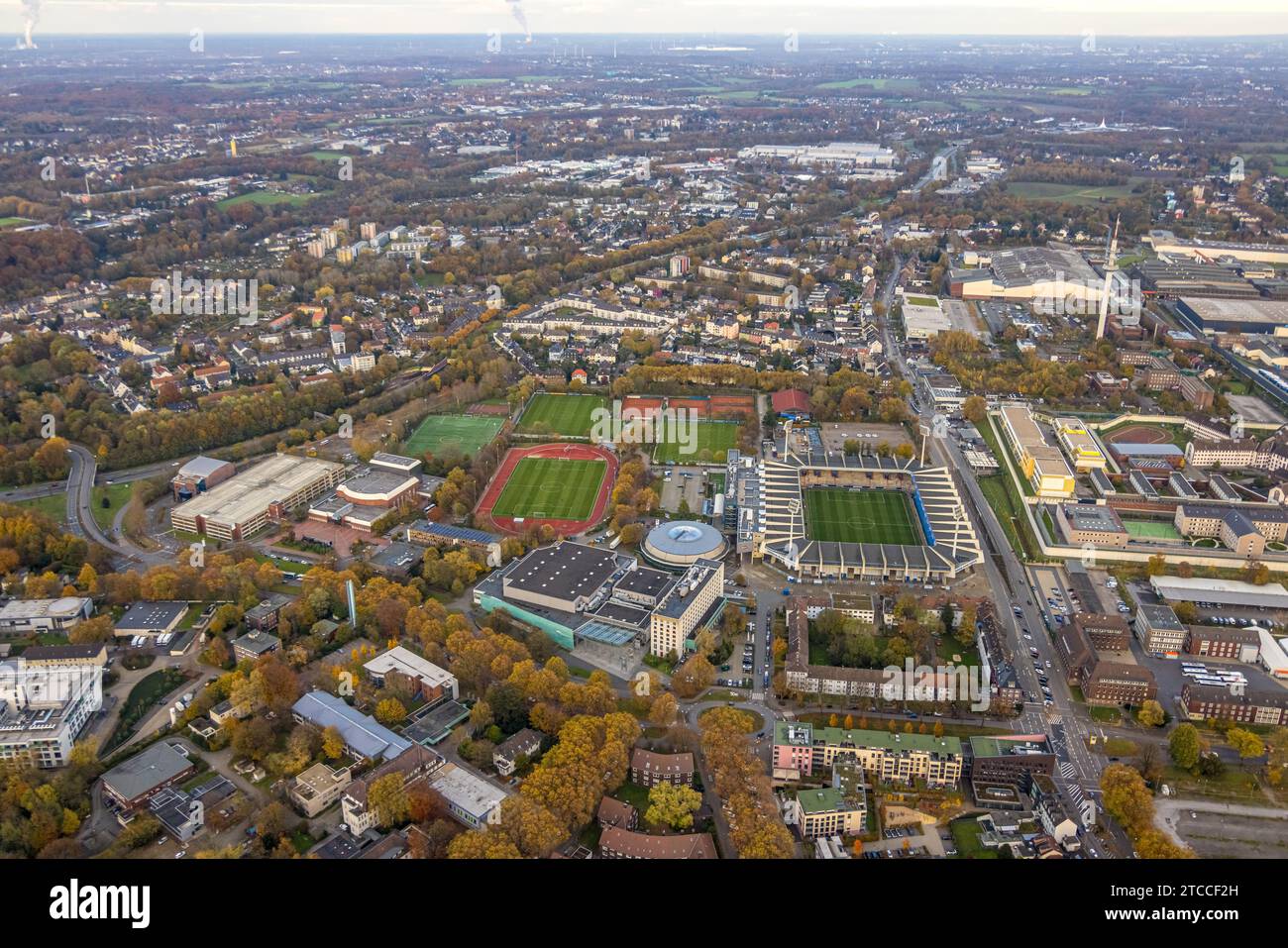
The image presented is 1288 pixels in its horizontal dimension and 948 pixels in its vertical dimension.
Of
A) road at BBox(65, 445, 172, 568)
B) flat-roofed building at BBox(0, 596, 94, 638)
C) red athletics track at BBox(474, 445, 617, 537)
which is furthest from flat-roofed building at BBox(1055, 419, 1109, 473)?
flat-roofed building at BBox(0, 596, 94, 638)

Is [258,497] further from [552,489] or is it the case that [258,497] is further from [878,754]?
[878,754]

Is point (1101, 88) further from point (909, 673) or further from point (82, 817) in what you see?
point (82, 817)

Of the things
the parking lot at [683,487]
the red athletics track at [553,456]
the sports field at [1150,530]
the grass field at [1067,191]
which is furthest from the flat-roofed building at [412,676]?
the grass field at [1067,191]

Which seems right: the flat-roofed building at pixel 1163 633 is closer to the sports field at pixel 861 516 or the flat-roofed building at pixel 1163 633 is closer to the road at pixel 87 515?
Answer: the sports field at pixel 861 516

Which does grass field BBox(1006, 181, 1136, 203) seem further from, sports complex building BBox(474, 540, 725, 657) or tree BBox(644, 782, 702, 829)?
tree BBox(644, 782, 702, 829)

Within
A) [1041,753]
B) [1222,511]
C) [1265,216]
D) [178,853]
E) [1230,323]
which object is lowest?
[178,853]
